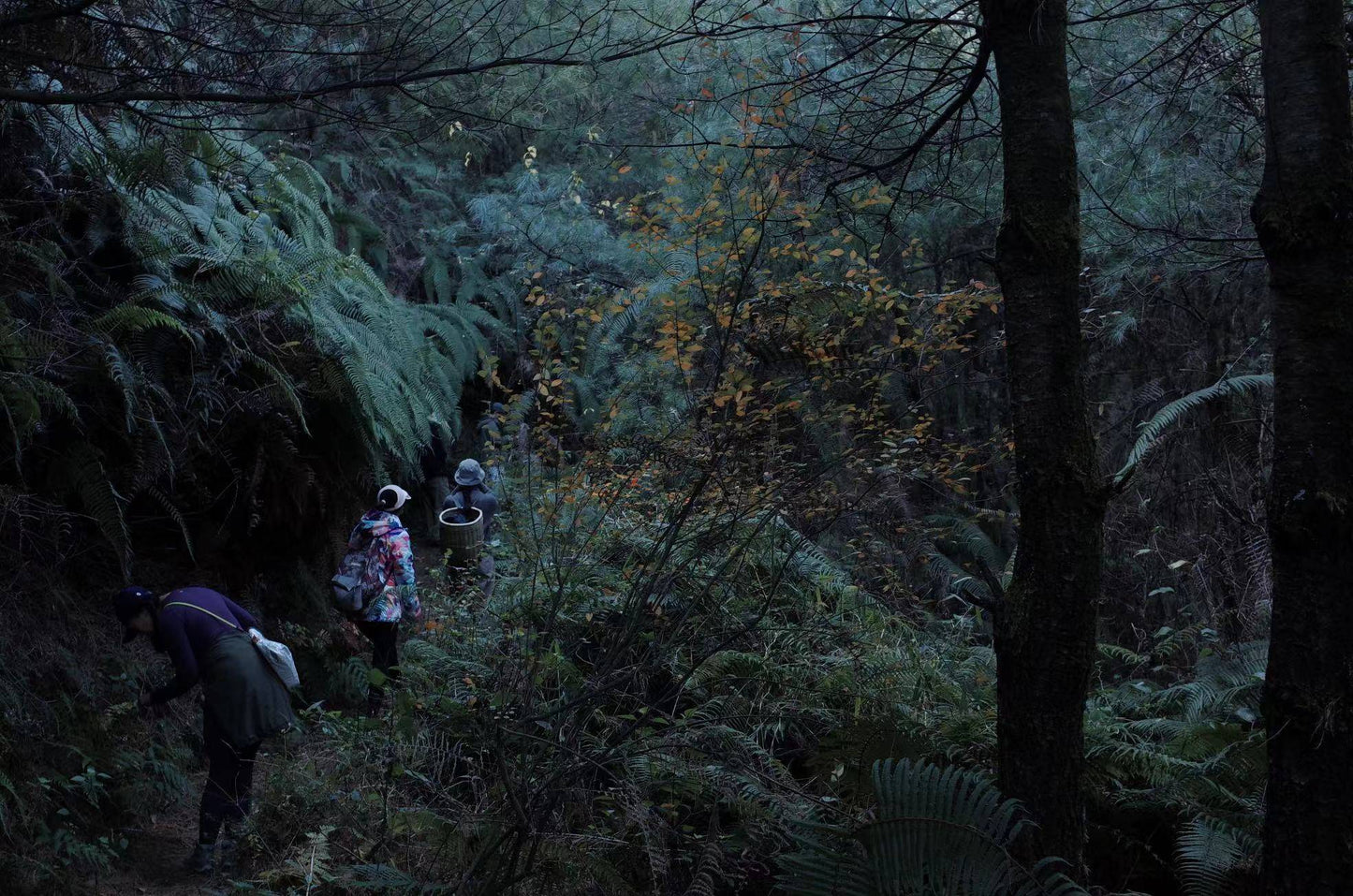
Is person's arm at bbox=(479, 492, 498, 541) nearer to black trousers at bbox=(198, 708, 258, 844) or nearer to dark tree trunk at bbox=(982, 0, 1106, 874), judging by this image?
black trousers at bbox=(198, 708, 258, 844)

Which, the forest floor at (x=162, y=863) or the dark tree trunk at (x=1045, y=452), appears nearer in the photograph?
the dark tree trunk at (x=1045, y=452)

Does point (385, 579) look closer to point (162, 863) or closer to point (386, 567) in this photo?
point (386, 567)

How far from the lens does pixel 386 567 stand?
6863mm

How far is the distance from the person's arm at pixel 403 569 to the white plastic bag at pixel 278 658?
5.85 feet

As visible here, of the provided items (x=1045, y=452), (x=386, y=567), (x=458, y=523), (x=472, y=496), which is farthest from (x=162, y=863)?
(x=1045, y=452)

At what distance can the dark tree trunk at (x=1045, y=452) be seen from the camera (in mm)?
2828

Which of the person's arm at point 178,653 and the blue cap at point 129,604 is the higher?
the blue cap at point 129,604

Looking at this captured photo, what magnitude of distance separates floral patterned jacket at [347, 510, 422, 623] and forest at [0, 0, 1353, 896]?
0.12 ft

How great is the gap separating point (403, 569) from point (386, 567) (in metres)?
0.12

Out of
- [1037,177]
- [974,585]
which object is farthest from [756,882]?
[974,585]

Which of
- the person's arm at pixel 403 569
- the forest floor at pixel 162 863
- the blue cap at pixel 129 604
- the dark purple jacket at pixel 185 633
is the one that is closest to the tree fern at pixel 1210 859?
the forest floor at pixel 162 863

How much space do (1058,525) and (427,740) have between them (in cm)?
299

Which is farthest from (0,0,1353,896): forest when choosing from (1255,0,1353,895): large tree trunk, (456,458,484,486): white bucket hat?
(456,458,484,486): white bucket hat

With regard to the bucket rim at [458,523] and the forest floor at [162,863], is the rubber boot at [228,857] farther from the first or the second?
the bucket rim at [458,523]
